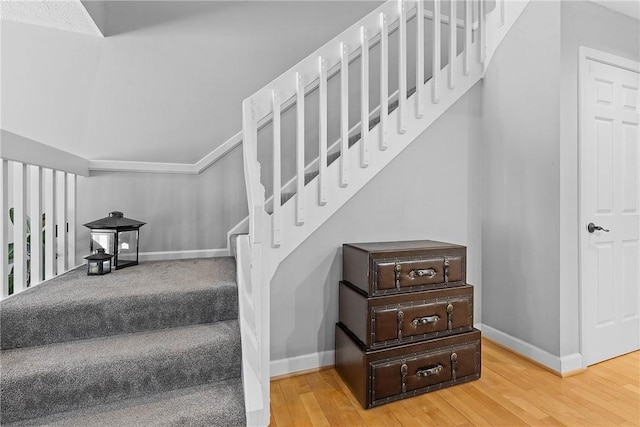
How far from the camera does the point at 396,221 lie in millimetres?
2258

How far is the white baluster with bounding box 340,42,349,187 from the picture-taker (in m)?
1.91

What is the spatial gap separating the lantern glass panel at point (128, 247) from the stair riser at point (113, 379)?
105 centimetres

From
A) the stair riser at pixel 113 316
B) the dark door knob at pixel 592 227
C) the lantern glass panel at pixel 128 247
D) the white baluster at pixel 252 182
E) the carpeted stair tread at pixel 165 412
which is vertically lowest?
the carpeted stair tread at pixel 165 412

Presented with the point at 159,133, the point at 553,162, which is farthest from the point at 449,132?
the point at 159,133

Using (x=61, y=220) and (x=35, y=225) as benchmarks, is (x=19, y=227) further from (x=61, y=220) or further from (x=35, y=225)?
(x=61, y=220)

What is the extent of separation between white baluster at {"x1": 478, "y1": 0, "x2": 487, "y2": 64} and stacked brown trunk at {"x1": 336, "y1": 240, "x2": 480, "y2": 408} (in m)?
1.63

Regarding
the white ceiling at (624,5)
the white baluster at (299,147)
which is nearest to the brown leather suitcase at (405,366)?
the white baluster at (299,147)

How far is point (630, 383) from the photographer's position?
191 centimetres

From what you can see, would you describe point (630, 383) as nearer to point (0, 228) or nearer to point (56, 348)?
point (56, 348)

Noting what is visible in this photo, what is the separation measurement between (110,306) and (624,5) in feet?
11.9

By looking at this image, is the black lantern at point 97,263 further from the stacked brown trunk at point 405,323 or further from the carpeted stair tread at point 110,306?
the stacked brown trunk at point 405,323

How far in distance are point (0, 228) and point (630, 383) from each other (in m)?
3.52

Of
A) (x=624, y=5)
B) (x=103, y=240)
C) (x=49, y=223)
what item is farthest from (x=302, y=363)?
(x=624, y=5)

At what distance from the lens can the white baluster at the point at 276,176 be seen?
1.73m
